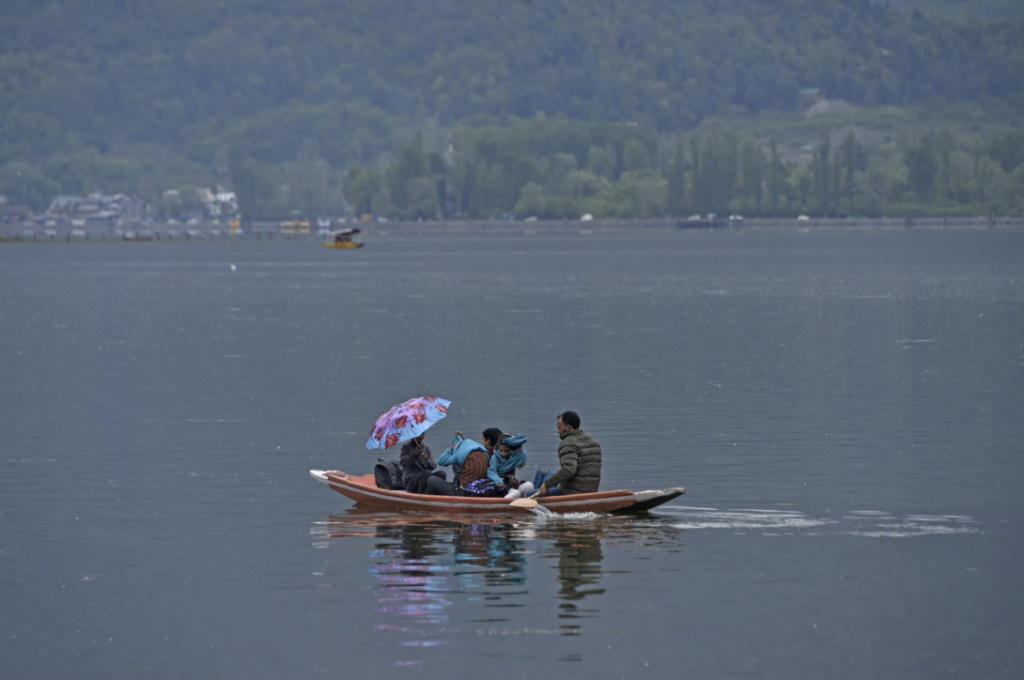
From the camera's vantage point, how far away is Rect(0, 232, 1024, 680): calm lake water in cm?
2273

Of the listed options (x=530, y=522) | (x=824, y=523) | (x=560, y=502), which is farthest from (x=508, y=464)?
(x=824, y=523)

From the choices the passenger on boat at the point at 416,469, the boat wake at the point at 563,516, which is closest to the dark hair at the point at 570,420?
the boat wake at the point at 563,516

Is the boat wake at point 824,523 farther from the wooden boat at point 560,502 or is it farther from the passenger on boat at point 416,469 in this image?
the passenger on boat at point 416,469

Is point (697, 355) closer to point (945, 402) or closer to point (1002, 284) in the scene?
point (945, 402)

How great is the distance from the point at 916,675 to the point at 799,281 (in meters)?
138

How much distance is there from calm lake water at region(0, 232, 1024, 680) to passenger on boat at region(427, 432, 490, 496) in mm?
659

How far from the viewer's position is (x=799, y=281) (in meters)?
157

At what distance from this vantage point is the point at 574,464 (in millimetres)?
30625

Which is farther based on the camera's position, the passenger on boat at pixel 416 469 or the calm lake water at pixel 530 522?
the passenger on boat at pixel 416 469

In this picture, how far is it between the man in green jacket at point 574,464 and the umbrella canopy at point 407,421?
262 centimetres

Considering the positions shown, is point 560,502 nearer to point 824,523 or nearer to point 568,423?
point 568,423

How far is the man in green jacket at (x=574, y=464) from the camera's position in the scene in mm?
30641

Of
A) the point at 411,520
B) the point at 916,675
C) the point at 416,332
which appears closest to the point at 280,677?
the point at 916,675

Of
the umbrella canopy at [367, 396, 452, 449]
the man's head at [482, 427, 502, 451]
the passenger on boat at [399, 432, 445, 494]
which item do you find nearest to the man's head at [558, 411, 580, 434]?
the man's head at [482, 427, 502, 451]
